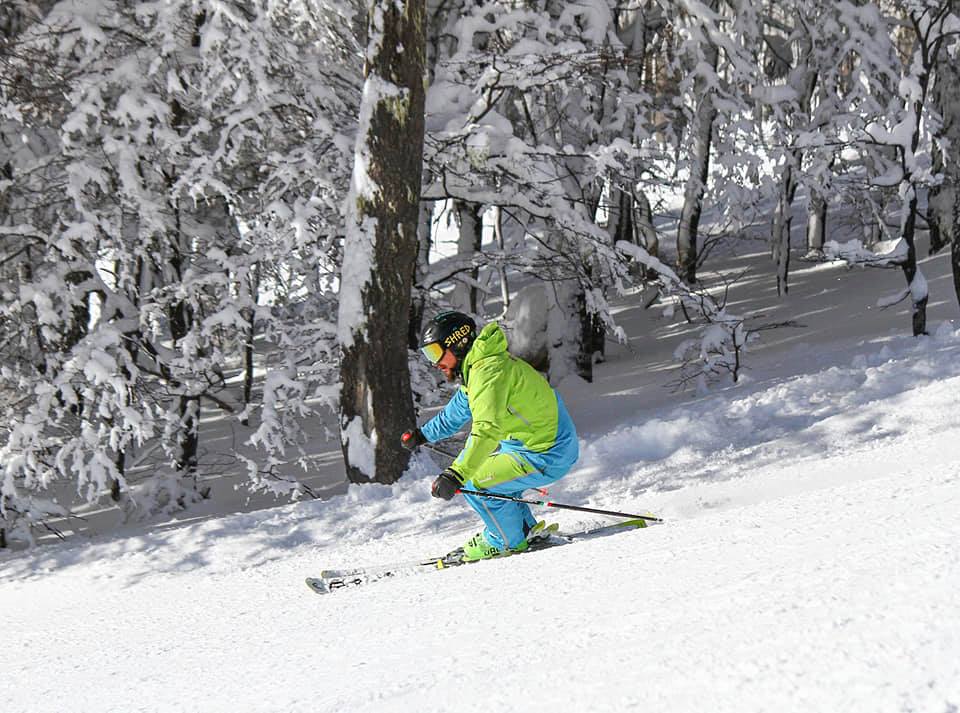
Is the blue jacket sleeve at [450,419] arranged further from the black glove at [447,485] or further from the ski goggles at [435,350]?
the black glove at [447,485]

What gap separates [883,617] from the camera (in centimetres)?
241

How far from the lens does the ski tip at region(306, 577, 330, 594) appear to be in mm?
5027

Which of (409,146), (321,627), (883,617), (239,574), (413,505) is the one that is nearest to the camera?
(883,617)

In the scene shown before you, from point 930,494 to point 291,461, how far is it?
930 centimetres

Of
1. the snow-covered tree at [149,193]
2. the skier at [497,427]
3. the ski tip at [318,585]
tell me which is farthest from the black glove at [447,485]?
the snow-covered tree at [149,193]

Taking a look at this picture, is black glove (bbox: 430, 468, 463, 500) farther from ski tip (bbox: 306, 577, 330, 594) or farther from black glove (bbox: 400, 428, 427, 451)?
ski tip (bbox: 306, 577, 330, 594)

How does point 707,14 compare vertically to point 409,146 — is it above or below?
above

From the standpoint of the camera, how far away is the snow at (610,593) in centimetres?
239

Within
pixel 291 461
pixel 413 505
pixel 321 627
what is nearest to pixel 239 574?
pixel 413 505

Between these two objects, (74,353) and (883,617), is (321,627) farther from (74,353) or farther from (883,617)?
(74,353)

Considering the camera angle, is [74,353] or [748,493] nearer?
[748,493]

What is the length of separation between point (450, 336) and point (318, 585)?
1619mm

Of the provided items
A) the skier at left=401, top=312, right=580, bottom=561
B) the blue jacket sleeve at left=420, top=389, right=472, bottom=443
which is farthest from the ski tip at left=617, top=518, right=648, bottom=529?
the blue jacket sleeve at left=420, top=389, right=472, bottom=443

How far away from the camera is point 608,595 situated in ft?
11.3
